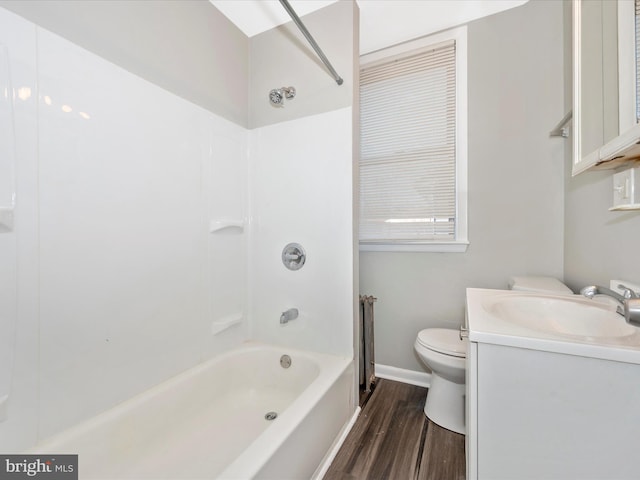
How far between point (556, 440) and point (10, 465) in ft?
5.37

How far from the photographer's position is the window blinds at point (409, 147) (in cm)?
181

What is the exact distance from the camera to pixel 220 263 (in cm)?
165

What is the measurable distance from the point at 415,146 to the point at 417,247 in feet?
2.38

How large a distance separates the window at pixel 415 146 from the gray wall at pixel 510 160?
0.28ft

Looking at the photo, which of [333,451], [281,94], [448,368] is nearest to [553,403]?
[448,368]

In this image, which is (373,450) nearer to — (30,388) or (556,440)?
(556,440)

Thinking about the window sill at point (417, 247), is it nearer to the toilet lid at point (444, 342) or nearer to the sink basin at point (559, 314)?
the toilet lid at point (444, 342)

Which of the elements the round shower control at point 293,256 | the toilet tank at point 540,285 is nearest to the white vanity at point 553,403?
the toilet tank at point 540,285

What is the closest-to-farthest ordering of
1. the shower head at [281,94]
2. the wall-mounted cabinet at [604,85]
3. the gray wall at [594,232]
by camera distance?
the wall-mounted cabinet at [604,85] → the gray wall at [594,232] → the shower head at [281,94]

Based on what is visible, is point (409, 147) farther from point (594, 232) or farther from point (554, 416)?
point (554, 416)

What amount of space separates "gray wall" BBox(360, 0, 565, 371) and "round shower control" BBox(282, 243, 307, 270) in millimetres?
896

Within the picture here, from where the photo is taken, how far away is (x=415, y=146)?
1.89 metres

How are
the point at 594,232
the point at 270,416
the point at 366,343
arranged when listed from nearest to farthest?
1. the point at 594,232
2. the point at 270,416
3. the point at 366,343

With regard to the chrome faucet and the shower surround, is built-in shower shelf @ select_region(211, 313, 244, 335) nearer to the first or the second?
the shower surround
